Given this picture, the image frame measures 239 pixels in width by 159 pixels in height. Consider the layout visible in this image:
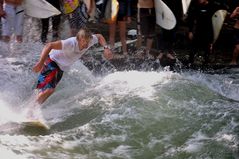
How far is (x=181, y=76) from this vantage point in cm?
825

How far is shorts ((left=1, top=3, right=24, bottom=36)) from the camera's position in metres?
8.34

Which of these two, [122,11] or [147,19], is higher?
[122,11]

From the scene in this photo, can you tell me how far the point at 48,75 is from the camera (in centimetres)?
650

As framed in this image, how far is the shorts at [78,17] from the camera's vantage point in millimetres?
8719

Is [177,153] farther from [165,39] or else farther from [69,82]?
[165,39]

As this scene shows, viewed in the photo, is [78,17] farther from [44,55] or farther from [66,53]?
[44,55]

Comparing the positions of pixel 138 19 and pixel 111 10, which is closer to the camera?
pixel 111 10

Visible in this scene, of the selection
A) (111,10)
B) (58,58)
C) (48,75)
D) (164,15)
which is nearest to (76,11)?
(111,10)

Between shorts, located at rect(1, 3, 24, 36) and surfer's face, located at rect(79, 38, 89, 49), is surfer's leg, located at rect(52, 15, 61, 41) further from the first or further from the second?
Answer: surfer's face, located at rect(79, 38, 89, 49)

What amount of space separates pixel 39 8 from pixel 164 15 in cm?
239

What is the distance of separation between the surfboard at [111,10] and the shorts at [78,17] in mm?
407

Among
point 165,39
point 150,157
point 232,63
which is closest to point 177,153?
point 150,157

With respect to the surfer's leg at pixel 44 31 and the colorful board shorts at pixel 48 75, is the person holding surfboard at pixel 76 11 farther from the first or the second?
the colorful board shorts at pixel 48 75

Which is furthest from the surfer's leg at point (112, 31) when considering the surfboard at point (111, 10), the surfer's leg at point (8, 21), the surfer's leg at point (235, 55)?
the surfer's leg at point (235, 55)
